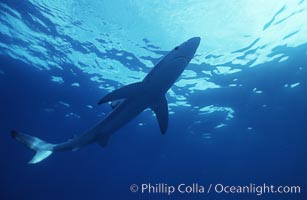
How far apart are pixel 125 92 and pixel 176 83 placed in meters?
13.0

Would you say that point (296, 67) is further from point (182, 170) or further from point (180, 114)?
point (182, 170)

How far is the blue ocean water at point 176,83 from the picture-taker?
12758 millimetres

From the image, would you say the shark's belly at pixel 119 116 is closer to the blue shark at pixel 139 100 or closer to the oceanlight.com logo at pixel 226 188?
the blue shark at pixel 139 100

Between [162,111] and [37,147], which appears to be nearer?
[162,111]

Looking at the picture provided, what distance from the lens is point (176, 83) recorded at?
1888 centimetres

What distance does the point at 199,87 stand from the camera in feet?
65.3

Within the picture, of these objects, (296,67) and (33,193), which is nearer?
(296,67)

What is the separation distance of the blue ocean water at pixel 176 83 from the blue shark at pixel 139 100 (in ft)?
22.3

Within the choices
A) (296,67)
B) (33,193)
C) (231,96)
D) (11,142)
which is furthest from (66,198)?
(296,67)

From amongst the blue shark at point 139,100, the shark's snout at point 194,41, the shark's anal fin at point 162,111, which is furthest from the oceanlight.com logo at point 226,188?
the shark's snout at point 194,41

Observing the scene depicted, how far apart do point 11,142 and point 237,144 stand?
33038 mm

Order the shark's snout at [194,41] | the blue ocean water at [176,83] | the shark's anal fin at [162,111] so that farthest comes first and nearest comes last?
the blue ocean water at [176,83] < the shark's anal fin at [162,111] < the shark's snout at [194,41]

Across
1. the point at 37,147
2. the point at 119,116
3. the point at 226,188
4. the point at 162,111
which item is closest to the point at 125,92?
the point at 119,116

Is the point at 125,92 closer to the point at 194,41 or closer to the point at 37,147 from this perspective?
the point at 194,41
